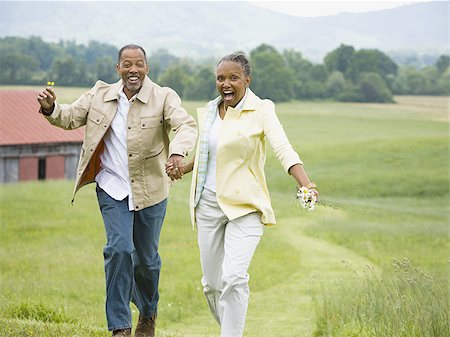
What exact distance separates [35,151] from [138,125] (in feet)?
99.1

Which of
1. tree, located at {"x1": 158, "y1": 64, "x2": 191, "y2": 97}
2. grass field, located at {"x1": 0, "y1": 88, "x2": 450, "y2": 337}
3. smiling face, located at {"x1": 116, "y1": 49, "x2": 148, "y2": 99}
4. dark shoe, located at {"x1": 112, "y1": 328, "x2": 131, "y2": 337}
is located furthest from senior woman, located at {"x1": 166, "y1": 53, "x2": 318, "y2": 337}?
tree, located at {"x1": 158, "y1": 64, "x2": 191, "y2": 97}

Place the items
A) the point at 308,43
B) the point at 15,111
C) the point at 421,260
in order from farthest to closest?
the point at 308,43 < the point at 15,111 < the point at 421,260

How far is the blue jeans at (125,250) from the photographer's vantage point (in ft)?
23.1

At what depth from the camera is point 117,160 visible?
23.5 feet

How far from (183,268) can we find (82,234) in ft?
19.0

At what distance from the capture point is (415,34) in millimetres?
160500

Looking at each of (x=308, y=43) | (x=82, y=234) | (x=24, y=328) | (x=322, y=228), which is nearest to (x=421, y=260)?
(x=322, y=228)

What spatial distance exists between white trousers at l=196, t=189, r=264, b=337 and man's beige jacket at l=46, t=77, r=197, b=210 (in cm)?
61

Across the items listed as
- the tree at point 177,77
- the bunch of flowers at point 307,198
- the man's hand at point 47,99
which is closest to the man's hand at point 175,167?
the bunch of flowers at point 307,198

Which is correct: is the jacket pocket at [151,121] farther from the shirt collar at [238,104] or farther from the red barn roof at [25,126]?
the red barn roof at [25,126]

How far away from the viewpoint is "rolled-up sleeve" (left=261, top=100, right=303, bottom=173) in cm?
643

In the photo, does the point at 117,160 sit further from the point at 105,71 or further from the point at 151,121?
the point at 105,71

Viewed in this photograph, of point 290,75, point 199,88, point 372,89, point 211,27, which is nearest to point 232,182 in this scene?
point 199,88

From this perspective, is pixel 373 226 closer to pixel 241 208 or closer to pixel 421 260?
pixel 421 260
